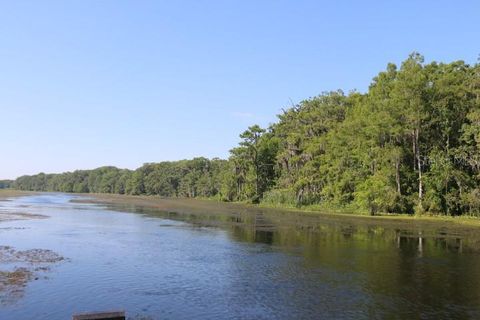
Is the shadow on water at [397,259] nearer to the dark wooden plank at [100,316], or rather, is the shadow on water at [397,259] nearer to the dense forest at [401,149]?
the dark wooden plank at [100,316]

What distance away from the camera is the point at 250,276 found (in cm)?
2181

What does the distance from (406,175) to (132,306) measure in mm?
58359

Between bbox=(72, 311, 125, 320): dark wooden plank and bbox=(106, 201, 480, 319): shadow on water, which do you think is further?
bbox=(106, 201, 480, 319): shadow on water

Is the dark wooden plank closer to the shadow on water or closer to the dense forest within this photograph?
the shadow on water

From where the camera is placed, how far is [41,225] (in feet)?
141

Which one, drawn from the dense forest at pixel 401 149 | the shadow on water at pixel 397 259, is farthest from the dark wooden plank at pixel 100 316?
the dense forest at pixel 401 149

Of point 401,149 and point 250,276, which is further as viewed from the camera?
point 401,149

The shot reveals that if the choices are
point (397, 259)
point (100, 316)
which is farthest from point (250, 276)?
point (397, 259)

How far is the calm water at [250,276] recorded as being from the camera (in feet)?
52.6

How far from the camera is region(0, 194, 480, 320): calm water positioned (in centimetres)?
1605

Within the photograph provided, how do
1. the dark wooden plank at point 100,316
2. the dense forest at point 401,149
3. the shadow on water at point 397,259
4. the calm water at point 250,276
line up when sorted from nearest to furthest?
the dark wooden plank at point 100,316 → the calm water at point 250,276 → the shadow on water at point 397,259 → the dense forest at point 401,149

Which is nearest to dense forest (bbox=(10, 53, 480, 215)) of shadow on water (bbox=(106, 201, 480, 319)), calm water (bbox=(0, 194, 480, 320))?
shadow on water (bbox=(106, 201, 480, 319))

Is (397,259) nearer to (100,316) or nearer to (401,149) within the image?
(100,316)

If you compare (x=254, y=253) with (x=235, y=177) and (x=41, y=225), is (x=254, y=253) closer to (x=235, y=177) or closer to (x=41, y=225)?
(x=41, y=225)
